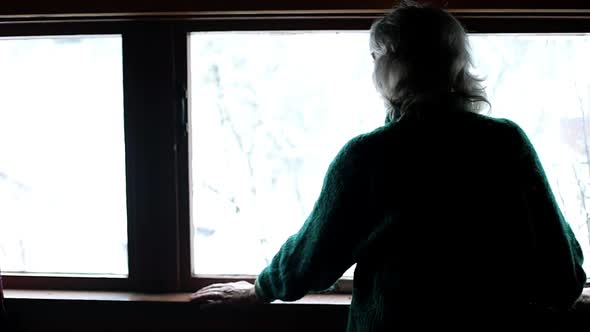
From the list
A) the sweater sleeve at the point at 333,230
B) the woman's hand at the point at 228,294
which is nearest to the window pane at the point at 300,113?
the woman's hand at the point at 228,294

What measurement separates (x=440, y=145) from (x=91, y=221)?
960mm

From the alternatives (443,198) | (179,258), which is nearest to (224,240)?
(179,258)

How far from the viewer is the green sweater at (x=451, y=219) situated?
80cm

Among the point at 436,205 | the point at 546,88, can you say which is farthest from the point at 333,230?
the point at 546,88

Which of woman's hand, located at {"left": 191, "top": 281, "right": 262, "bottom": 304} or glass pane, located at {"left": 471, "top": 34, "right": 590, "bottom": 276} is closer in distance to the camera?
woman's hand, located at {"left": 191, "top": 281, "right": 262, "bottom": 304}

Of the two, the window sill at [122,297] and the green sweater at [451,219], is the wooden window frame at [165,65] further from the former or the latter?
the green sweater at [451,219]

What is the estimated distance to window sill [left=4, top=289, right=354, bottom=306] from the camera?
121 cm

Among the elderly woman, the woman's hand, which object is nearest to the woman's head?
the elderly woman

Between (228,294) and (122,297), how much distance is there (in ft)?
0.99

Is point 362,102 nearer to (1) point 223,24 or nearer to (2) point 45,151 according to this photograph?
(1) point 223,24

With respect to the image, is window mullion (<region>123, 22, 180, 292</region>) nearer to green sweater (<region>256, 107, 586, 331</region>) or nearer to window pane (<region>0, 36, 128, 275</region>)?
window pane (<region>0, 36, 128, 275</region>)

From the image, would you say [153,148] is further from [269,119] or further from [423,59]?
[423,59]

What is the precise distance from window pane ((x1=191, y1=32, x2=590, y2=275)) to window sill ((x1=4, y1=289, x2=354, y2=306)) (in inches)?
6.4

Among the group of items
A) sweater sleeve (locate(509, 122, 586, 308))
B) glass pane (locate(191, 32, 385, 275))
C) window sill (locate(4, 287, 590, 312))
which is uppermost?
glass pane (locate(191, 32, 385, 275))
